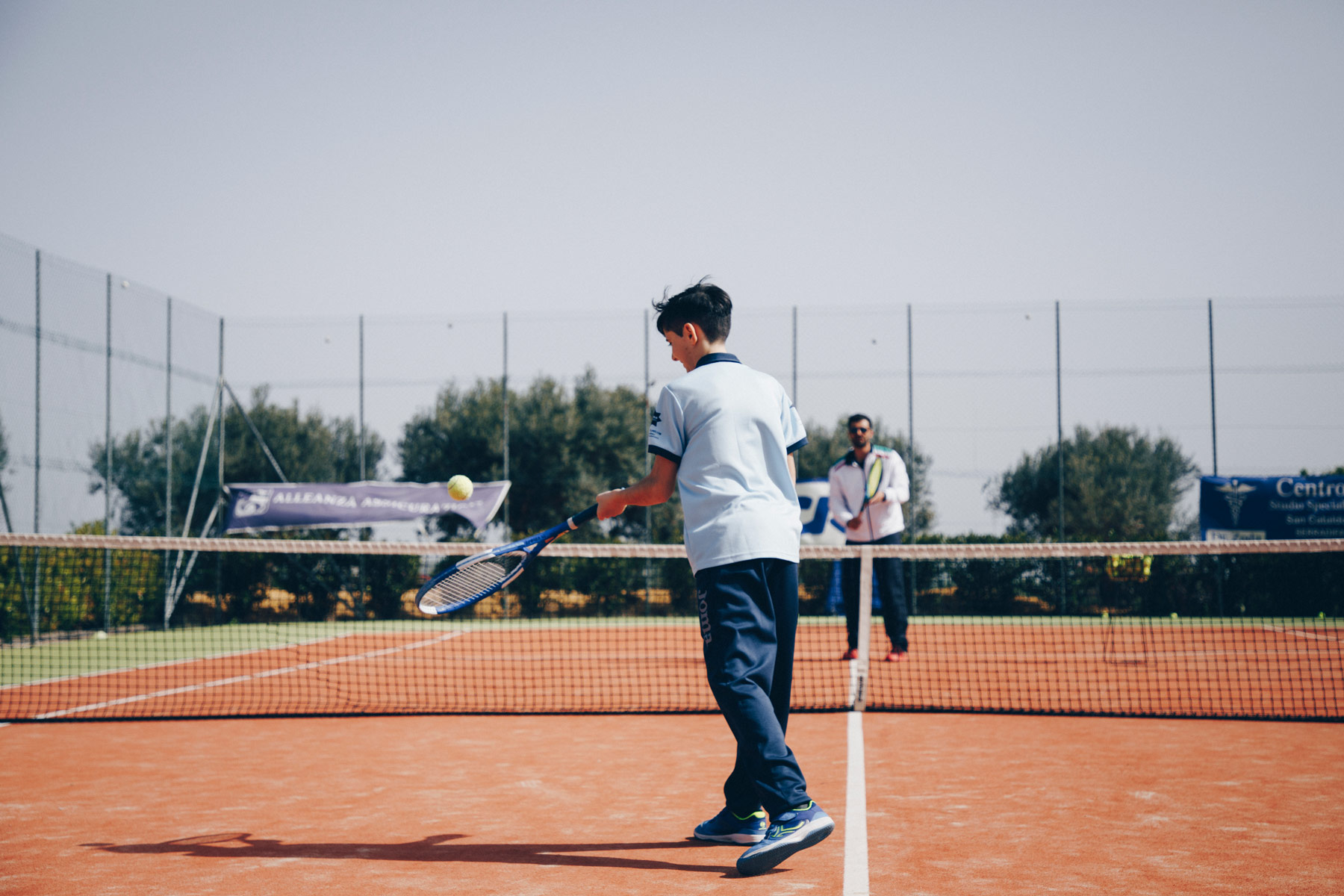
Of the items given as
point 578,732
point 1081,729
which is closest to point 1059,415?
point 1081,729

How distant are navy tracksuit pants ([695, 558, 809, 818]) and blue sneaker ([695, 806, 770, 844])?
195 mm

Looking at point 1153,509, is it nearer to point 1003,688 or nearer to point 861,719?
point 1003,688

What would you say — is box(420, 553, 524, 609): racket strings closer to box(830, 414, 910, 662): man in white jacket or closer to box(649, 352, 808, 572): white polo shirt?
box(649, 352, 808, 572): white polo shirt

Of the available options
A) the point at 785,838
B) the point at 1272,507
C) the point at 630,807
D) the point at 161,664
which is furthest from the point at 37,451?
the point at 1272,507

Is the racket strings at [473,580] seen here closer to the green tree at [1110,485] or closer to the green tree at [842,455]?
the green tree at [842,455]

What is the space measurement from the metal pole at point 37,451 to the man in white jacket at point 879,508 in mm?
9652

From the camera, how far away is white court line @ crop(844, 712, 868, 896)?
3.09 m

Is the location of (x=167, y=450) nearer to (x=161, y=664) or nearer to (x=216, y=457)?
(x=216, y=457)

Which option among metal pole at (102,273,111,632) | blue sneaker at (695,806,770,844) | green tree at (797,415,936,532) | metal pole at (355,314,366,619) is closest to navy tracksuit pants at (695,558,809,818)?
blue sneaker at (695,806,770,844)

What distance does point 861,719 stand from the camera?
622 centimetres

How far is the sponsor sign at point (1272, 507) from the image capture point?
15305 millimetres

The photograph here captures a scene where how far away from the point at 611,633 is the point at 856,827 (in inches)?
437

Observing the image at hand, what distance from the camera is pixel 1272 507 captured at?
15.4m

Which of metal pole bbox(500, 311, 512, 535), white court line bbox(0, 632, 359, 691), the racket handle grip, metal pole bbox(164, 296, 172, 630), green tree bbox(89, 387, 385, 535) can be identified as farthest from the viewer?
metal pole bbox(500, 311, 512, 535)
